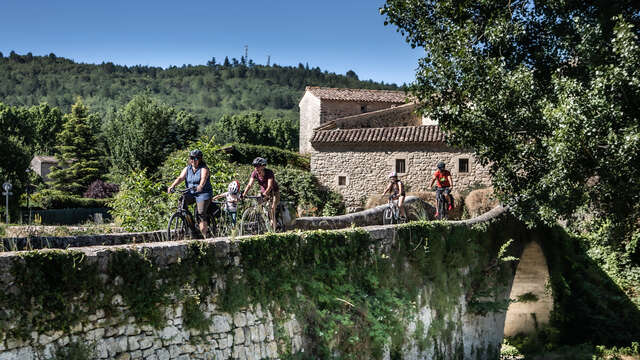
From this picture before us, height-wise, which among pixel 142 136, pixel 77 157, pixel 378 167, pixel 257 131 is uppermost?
pixel 257 131

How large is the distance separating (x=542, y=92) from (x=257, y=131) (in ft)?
231

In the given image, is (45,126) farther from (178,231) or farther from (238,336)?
(238,336)

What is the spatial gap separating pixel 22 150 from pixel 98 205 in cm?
558

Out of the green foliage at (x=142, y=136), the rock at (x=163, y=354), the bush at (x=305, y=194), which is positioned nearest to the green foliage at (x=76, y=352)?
the rock at (x=163, y=354)

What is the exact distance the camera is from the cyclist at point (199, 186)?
8430mm

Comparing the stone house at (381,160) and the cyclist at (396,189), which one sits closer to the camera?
the cyclist at (396,189)

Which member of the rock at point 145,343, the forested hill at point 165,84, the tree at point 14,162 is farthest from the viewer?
the forested hill at point 165,84

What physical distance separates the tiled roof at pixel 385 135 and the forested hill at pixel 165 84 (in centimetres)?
8788

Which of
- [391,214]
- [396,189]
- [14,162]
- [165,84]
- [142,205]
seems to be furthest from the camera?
[165,84]

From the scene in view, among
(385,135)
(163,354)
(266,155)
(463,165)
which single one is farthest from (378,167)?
(163,354)

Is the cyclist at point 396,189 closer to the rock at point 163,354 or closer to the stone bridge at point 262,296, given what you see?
the stone bridge at point 262,296

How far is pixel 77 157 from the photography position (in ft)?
168

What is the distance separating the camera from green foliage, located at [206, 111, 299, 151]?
255 ft

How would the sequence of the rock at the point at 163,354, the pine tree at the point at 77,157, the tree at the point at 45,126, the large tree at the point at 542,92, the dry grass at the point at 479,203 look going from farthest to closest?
the tree at the point at 45,126 < the pine tree at the point at 77,157 < the dry grass at the point at 479,203 < the large tree at the point at 542,92 < the rock at the point at 163,354
